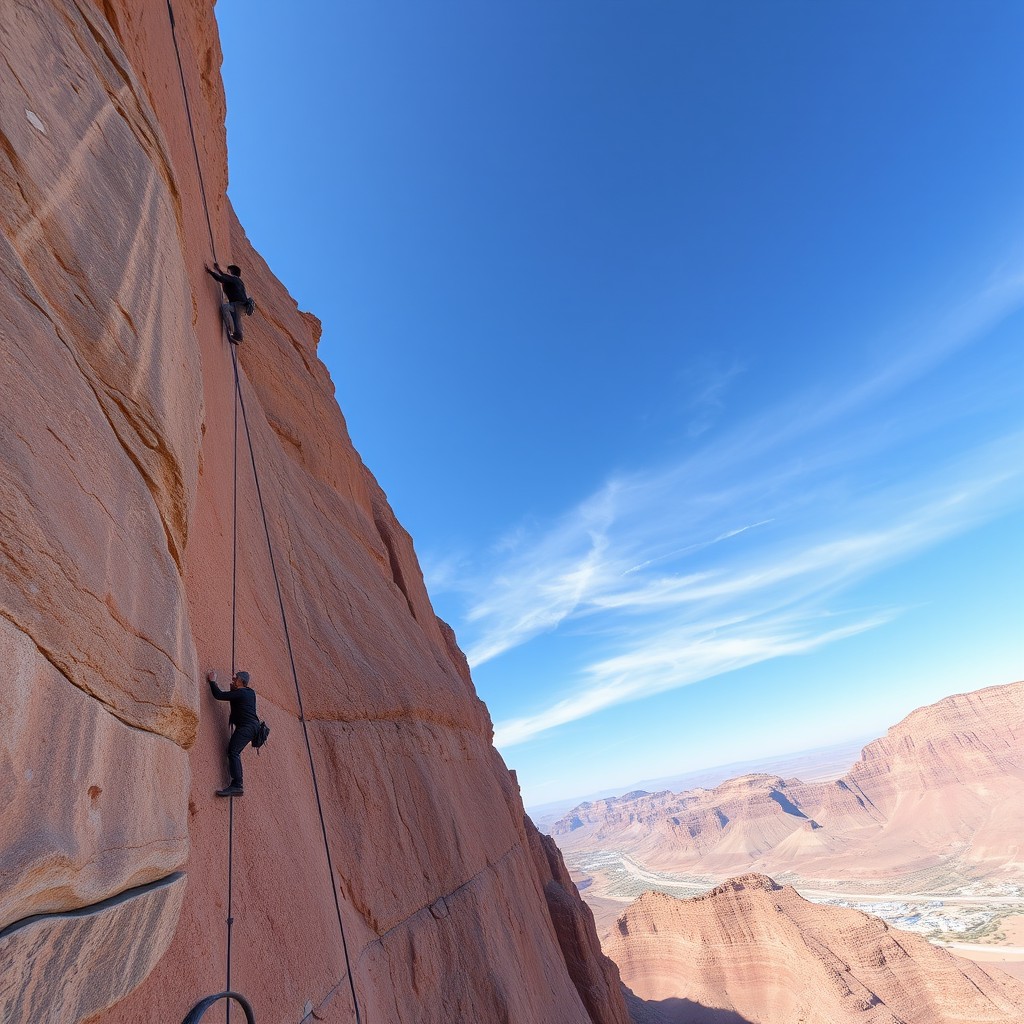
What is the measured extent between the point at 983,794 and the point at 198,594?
16447 cm

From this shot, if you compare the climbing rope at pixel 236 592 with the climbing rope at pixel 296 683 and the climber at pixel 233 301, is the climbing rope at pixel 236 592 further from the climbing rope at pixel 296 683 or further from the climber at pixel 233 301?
the climber at pixel 233 301

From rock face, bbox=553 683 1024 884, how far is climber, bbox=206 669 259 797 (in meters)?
125

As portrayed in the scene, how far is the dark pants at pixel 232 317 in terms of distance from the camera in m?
9.25

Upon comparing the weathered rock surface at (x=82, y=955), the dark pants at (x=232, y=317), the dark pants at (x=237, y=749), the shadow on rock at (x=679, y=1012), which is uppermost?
the dark pants at (x=232, y=317)

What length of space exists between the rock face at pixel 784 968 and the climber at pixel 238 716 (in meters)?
37.3

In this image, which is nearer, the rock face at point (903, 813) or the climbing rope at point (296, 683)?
the climbing rope at point (296, 683)

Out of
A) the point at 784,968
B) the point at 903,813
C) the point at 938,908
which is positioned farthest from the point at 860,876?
the point at 784,968

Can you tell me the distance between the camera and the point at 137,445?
12.6 feet

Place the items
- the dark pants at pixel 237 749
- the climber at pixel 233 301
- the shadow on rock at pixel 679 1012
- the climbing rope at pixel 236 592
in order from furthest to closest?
1. the shadow on rock at pixel 679 1012
2. the climber at pixel 233 301
3. the dark pants at pixel 237 749
4. the climbing rope at pixel 236 592

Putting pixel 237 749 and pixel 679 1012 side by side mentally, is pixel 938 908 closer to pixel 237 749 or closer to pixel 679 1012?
pixel 679 1012

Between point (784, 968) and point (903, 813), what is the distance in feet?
413

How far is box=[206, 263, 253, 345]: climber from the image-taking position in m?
9.00

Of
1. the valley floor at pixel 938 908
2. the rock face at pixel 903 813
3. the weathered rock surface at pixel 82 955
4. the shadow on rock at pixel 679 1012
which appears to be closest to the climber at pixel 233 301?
the weathered rock surface at pixel 82 955

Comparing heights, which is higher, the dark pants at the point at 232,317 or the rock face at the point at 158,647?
the dark pants at the point at 232,317
